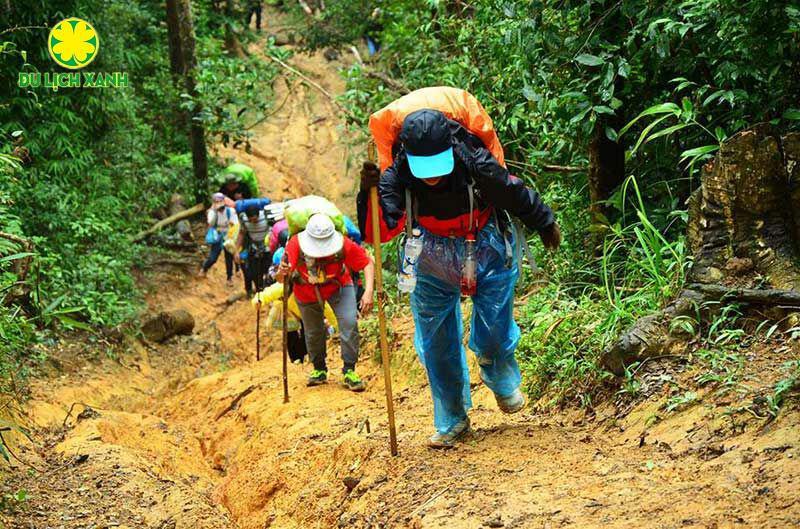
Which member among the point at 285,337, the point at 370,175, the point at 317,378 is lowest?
the point at 317,378

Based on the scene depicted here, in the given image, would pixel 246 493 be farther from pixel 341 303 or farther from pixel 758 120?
pixel 758 120

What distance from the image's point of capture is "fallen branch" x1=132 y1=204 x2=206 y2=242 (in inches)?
610

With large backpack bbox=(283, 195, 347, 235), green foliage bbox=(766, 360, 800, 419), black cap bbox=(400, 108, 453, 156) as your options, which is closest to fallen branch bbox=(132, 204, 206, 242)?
large backpack bbox=(283, 195, 347, 235)

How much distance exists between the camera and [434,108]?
16.1ft

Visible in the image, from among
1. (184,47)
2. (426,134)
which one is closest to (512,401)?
(426,134)

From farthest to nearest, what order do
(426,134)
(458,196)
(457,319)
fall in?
(457,319)
(458,196)
(426,134)

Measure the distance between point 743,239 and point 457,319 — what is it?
70.6 inches

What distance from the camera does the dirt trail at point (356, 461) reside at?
405cm

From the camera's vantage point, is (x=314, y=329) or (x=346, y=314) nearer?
(x=346, y=314)

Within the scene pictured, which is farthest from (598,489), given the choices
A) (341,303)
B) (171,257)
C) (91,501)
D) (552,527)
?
(171,257)

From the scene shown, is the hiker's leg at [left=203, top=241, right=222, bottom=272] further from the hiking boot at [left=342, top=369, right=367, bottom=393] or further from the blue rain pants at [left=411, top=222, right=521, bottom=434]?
the blue rain pants at [left=411, top=222, right=521, bottom=434]

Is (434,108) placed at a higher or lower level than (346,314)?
higher

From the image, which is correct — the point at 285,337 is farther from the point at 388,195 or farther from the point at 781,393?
the point at 781,393

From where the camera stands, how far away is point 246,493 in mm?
6684
